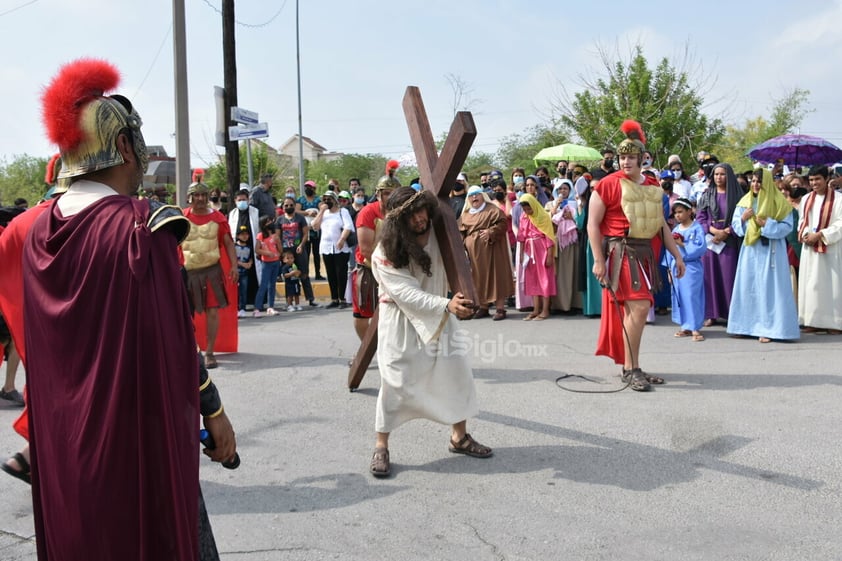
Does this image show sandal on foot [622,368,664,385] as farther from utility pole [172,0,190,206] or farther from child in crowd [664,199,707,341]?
utility pole [172,0,190,206]

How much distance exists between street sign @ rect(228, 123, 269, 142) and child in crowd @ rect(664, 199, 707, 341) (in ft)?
22.2

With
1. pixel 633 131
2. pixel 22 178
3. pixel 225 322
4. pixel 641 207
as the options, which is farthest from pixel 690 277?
pixel 22 178

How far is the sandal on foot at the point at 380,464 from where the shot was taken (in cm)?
463

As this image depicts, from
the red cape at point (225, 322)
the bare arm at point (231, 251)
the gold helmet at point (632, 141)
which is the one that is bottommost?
the red cape at point (225, 322)

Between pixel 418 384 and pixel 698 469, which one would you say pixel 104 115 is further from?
pixel 698 469

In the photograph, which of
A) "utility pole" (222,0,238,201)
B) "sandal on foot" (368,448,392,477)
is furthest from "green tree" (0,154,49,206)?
"sandal on foot" (368,448,392,477)

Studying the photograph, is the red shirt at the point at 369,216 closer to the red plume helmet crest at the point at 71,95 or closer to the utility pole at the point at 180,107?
the red plume helmet crest at the point at 71,95

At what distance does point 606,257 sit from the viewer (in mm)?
6730

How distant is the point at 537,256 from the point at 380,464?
22.7 ft

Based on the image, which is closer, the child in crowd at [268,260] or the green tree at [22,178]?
the child in crowd at [268,260]

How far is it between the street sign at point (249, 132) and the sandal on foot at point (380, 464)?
8705 millimetres

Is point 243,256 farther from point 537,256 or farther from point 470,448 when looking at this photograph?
point 470,448

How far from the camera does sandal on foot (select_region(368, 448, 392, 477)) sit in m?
4.63

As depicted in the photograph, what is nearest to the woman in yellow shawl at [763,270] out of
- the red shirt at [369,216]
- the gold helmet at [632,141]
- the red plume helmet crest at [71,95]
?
the gold helmet at [632,141]
